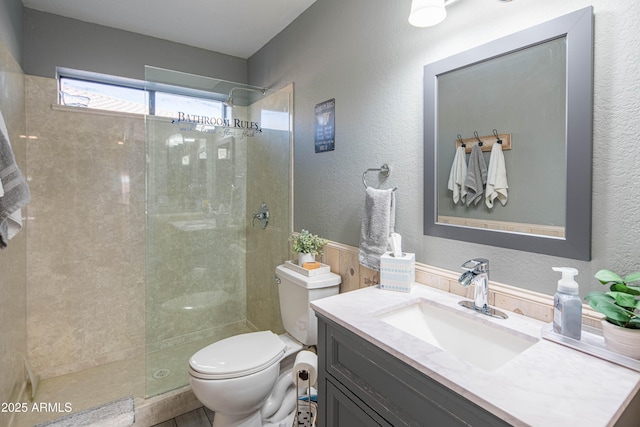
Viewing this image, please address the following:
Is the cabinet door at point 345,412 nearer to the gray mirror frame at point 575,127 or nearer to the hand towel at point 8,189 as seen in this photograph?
the gray mirror frame at point 575,127

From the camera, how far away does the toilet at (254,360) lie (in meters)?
1.48

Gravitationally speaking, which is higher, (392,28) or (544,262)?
(392,28)

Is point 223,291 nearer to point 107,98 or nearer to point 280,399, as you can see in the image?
point 280,399

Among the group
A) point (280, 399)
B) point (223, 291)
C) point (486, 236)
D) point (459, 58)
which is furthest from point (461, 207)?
point (223, 291)

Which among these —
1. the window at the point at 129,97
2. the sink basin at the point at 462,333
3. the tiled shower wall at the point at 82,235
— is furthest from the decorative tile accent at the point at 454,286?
the tiled shower wall at the point at 82,235

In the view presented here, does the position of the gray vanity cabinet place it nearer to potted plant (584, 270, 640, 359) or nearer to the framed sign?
potted plant (584, 270, 640, 359)

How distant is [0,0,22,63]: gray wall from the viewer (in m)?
1.70

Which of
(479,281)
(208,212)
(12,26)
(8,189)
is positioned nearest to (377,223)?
(479,281)

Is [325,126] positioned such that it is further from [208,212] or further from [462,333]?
[462,333]

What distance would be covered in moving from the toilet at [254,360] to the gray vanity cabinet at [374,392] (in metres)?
0.50

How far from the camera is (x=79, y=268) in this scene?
2.31 m

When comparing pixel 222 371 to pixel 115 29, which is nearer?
pixel 222 371

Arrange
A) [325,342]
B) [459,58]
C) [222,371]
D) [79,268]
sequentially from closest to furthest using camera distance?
[325,342], [459,58], [222,371], [79,268]

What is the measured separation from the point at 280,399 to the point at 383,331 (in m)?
1.15
